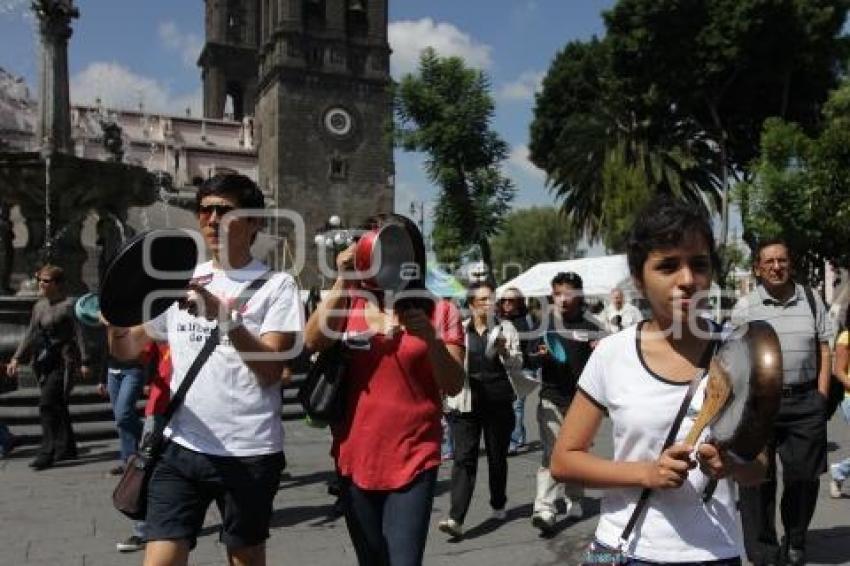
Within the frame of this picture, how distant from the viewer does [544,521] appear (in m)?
5.90

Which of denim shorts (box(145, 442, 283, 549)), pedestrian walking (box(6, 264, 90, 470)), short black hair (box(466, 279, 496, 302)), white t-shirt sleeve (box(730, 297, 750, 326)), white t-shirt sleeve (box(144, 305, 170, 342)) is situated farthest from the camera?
pedestrian walking (box(6, 264, 90, 470))

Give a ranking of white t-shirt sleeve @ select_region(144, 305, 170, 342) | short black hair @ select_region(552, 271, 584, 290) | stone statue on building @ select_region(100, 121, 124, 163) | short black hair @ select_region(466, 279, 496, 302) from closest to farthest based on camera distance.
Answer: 1. white t-shirt sleeve @ select_region(144, 305, 170, 342)
2. short black hair @ select_region(552, 271, 584, 290)
3. short black hair @ select_region(466, 279, 496, 302)
4. stone statue on building @ select_region(100, 121, 124, 163)

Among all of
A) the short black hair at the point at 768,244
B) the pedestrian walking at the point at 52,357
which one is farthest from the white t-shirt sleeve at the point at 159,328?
the pedestrian walking at the point at 52,357

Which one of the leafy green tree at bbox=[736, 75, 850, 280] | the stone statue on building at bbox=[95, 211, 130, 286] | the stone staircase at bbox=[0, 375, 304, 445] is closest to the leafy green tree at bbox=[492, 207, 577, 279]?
the leafy green tree at bbox=[736, 75, 850, 280]

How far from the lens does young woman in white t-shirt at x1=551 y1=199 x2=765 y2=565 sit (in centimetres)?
216

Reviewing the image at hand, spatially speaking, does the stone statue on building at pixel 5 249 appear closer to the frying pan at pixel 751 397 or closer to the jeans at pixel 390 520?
the jeans at pixel 390 520

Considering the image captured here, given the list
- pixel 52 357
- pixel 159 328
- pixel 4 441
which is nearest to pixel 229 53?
pixel 4 441

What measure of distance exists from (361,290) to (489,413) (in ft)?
10.5

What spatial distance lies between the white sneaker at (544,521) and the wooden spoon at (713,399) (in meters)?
4.14

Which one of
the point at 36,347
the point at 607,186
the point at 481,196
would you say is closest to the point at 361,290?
the point at 36,347

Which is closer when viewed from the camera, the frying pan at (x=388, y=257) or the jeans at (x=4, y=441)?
the frying pan at (x=388, y=257)

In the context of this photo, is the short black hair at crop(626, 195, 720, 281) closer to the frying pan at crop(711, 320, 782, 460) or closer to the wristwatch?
the frying pan at crop(711, 320, 782, 460)

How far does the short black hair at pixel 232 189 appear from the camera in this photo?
11.0 feet

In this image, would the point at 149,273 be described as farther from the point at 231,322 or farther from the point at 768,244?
the point at 768,244
